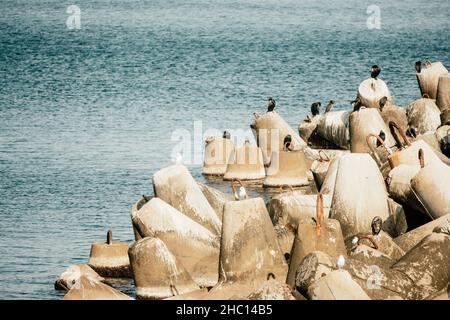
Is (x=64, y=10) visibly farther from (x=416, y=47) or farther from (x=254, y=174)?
(x=254, y=174)

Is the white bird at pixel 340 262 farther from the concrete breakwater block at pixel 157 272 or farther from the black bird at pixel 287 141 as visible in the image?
the black bird at pixel 287 141

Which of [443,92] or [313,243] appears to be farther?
[443,92]

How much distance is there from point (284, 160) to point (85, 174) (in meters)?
5.33

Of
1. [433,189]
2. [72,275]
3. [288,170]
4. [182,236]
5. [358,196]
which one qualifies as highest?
[433,189]

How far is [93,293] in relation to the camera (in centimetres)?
1781

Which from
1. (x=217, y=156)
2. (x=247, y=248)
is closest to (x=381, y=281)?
(x=247, y=248)

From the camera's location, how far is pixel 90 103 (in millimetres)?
46500

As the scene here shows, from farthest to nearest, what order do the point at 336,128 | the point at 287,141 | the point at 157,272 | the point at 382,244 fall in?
the point at 336,128 → the point at 287,141 → the point at 157,272 → the point at 382,244

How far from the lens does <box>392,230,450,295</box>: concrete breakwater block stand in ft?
56.4

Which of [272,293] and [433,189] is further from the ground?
[433,189]

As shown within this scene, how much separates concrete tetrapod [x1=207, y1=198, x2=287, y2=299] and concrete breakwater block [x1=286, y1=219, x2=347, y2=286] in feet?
1.56

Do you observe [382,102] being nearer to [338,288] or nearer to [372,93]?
[372,93]

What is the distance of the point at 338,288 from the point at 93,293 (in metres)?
3.44
